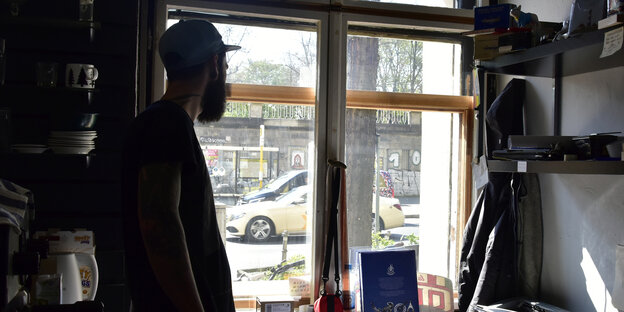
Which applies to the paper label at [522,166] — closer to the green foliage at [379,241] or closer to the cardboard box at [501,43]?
the cardboard box at [501,43]

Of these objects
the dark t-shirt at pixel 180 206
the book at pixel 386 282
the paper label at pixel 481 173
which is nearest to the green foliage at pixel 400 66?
the paper label at pixel 481 173

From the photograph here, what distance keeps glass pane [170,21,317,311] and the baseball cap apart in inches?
49.6


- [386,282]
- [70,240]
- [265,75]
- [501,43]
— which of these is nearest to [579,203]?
[501,43]

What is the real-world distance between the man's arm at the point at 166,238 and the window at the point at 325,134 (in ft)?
4.73

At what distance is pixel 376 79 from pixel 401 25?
30cm

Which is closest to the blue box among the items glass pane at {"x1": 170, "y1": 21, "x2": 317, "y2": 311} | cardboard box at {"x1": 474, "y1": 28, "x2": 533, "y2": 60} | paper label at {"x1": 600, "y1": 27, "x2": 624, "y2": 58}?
cardboard box at {"x1": 474, "y1": 28, "x2": 533, "y2": 60}

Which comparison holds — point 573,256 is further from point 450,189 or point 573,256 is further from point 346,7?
point 346,7

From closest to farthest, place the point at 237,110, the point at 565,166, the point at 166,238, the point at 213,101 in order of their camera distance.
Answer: the point at 166,238 < the point at 213,101 < the point at 565,166 < the point at 237,110

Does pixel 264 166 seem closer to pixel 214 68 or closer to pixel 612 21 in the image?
pixel 214 68

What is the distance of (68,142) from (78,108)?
0.70 ft

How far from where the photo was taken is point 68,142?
2334 millimetres

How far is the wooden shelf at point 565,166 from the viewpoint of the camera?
1.93 meters

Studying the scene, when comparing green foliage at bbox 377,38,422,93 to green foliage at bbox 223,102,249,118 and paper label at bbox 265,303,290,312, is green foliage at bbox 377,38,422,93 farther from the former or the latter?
paper label at bbox 265,303,290,312

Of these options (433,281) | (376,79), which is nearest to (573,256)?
(433,281)
